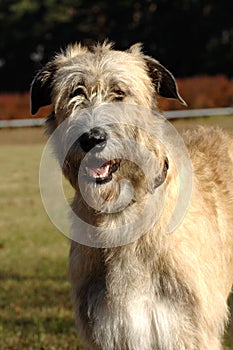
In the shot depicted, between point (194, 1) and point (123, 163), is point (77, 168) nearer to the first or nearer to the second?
point (123, 163)

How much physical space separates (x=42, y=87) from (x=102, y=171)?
103 cm

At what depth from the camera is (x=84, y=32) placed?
54.2 metres

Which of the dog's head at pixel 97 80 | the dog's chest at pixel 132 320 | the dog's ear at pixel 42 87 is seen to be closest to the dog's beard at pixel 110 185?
the dog's head at pixel 97 80

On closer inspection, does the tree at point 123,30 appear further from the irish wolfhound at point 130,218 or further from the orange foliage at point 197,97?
the irish wolfhound at point 130,218

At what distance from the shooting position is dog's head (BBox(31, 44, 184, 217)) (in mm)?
4367

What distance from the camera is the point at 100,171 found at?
4.45 m

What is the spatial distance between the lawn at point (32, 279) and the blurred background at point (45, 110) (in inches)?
0.5

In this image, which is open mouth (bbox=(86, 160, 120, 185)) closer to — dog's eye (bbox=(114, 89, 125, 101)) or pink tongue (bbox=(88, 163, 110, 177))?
pink tongue (bbox=(88, 163, 110, 177))

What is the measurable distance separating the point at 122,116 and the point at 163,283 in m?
1.08

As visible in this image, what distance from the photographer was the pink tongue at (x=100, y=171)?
4445mm

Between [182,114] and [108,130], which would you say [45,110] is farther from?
[182,114]

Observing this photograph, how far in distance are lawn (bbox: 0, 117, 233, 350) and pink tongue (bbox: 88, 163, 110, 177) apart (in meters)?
0.73

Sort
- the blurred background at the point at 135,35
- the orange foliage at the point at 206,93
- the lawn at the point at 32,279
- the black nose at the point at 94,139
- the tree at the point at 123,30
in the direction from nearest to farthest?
the black nose at the point at 94,139 → the lawn at the point at 32,279 → the orange foliage at the point at 206,93 → the blurred background at the point at 135,35 → the tree at the point at 123,30

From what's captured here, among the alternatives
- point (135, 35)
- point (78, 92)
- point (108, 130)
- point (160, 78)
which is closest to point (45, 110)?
point (160, 78)
